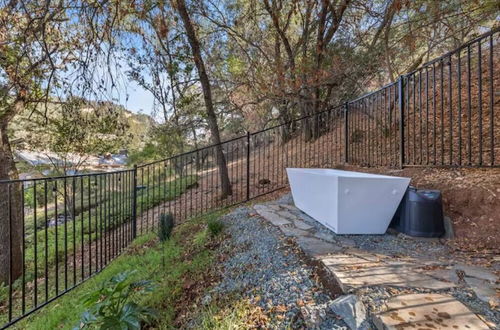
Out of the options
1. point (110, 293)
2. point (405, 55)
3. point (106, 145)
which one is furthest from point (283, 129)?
point (110, 293)

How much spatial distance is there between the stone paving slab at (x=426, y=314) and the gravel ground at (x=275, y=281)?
0.21 meters

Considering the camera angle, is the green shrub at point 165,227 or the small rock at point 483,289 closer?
the small rock at point 483,289

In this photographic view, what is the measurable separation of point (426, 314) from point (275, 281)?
2.60ft

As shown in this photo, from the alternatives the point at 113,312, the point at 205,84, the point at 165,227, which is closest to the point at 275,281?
the point at 113,312

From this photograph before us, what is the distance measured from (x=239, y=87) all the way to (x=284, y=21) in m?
1.88

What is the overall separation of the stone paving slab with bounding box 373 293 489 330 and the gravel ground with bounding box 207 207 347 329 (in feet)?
0.69

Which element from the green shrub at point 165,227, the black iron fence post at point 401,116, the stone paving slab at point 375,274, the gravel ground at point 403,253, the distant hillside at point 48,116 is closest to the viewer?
the gravel ground at point 403,253

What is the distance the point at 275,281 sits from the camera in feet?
5.47

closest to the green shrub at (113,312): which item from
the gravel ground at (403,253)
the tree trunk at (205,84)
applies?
the gravel ground at (403,253)

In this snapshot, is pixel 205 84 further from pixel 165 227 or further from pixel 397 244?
pixel 397 244

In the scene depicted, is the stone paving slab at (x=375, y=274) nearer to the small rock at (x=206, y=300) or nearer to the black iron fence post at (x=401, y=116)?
the small rock at (x=206, y=300)

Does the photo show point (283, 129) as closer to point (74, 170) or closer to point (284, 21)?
point (284, 21)

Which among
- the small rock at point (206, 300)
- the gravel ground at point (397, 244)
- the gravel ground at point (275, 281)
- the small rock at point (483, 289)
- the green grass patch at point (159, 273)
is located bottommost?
the green grass patch at point (159, 273)

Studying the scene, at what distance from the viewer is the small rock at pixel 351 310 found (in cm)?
119
